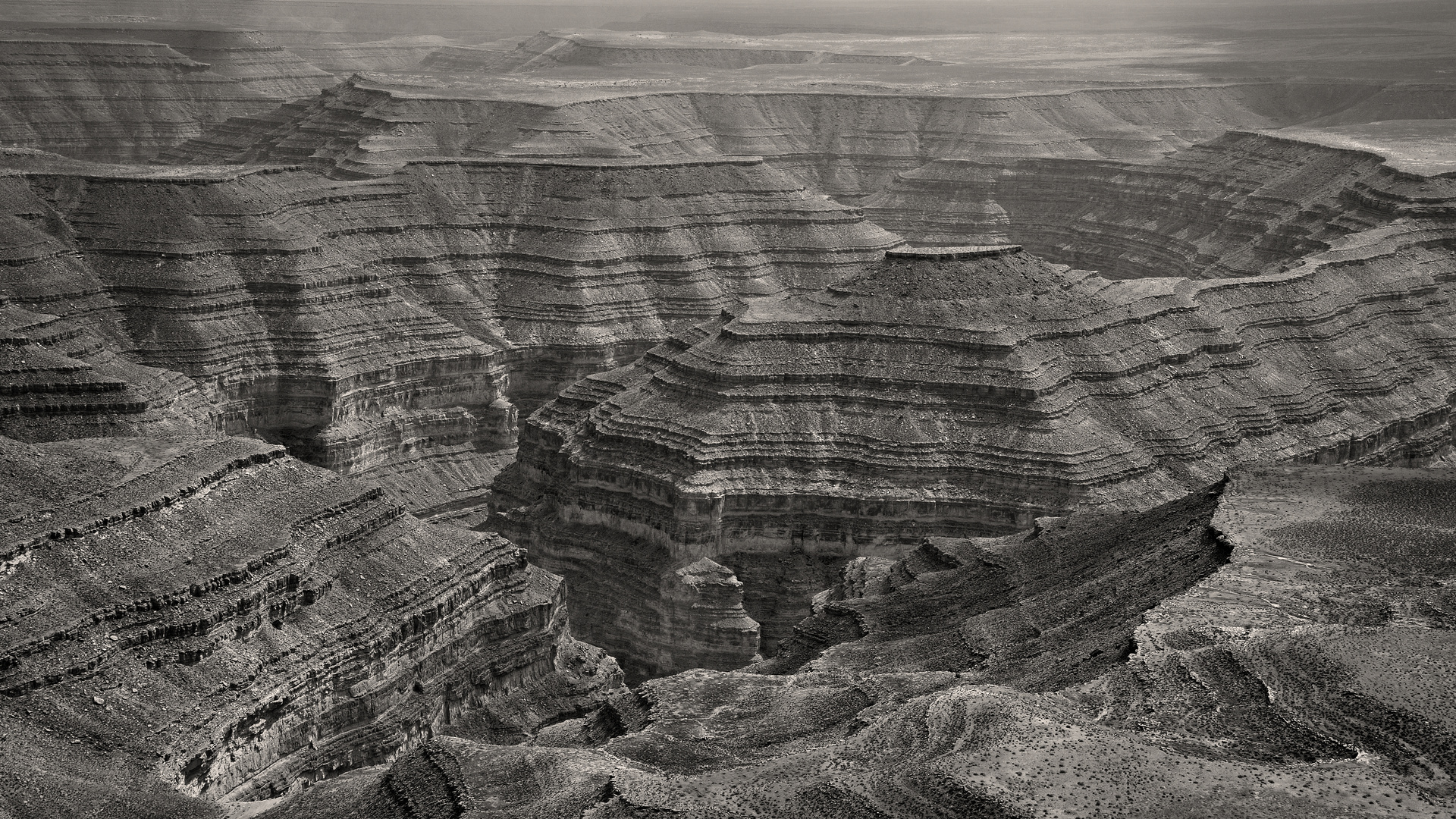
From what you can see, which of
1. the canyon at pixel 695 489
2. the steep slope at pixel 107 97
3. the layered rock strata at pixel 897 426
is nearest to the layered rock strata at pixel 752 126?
the canyon at pixel 695 489

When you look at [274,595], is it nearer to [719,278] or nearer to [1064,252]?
[719,278]

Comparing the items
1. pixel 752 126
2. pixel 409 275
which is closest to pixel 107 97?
pixel 752 126

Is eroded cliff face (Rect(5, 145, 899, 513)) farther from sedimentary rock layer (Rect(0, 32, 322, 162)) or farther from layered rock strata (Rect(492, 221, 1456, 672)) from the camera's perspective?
sedimentary rock layer (Rect(0, 32, 322, 162))

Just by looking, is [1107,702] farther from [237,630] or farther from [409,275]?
[409,275]

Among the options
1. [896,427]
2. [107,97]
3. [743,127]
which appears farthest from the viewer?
[107,97]

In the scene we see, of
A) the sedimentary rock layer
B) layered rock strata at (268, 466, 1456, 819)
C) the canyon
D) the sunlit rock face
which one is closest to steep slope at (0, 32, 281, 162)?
the sedimentary rock layer

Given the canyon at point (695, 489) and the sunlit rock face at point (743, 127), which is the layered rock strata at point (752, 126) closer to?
the sunlit rock face at point (743, 127)
